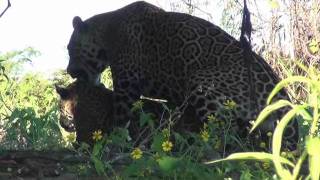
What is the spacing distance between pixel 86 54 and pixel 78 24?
39cm

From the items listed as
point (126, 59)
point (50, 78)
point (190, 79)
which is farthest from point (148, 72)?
point (50, 78)

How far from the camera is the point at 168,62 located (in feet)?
24.8

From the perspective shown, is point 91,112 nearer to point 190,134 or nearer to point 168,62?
point 168,62

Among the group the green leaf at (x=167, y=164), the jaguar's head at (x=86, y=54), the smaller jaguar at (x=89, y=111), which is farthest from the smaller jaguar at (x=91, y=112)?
the green leaf at (x=167, y=164)

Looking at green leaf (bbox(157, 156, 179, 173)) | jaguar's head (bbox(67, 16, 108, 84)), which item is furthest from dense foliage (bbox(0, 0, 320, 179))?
jaguar's head (bbox(67, 16, 108, 84))

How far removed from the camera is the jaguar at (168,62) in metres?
6.64

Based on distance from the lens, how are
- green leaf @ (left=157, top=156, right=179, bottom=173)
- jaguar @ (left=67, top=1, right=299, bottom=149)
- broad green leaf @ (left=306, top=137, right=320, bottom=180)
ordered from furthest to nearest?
jaguar @ (left=67, top=1, right=299, bottom=149)
green leaf @ (left=157, top=156, right=179, bottom=173)
broad green leaf @ (left=306, top=137, right=320, bottom=180)

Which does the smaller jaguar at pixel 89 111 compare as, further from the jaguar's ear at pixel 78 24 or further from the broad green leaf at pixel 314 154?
the broad green leaf at pixel 314 154

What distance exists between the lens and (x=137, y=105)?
4.67 meters

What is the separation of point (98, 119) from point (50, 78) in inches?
263

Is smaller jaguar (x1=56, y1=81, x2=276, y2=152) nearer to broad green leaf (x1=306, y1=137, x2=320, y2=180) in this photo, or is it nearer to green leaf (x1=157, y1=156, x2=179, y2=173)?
green leaf (x1=157, y1=156, x2=179, y2=173)

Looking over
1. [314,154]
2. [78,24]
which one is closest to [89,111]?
[78,24]

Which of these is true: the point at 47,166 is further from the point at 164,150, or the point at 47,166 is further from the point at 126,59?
the point at 126,59

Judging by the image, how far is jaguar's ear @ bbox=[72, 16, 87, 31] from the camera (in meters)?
8.46
